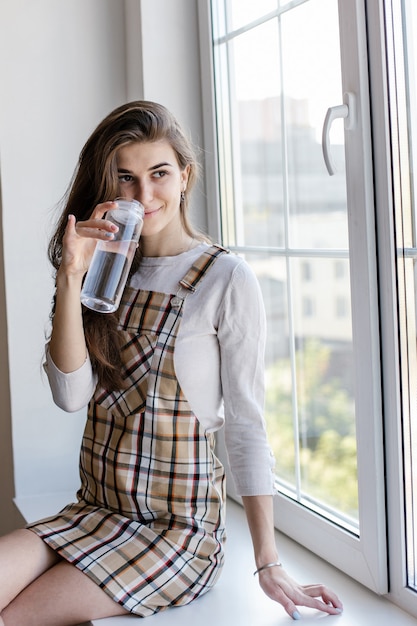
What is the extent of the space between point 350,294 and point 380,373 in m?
0.17

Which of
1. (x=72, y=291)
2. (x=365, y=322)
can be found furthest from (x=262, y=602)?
(x=72, y=291)

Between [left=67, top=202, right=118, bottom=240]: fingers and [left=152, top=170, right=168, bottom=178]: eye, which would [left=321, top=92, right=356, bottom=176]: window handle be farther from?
[left=67, top=202, right=118, bottom=240]: fingers

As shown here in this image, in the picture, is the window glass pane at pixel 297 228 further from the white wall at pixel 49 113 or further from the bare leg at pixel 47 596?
the bare leg at pixel 47 596

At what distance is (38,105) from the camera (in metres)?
2.21

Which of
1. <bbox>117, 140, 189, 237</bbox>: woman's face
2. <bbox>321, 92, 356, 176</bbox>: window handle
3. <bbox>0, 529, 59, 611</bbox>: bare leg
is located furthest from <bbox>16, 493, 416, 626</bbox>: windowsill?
<bbox>321, 92, 356, 176</bbox>: window handle

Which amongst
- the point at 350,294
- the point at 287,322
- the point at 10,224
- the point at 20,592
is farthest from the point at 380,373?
the point at 10,224

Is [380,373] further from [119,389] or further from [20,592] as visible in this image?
[20,592]

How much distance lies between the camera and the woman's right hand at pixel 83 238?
1.37m

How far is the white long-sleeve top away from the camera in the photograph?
57.8 inches

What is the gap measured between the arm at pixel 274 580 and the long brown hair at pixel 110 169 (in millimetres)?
343

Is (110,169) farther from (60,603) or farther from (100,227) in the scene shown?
(60,603)

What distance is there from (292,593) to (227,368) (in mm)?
401

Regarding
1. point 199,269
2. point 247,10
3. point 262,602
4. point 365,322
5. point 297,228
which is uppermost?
point 247,10

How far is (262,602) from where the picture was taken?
4.90 feet
